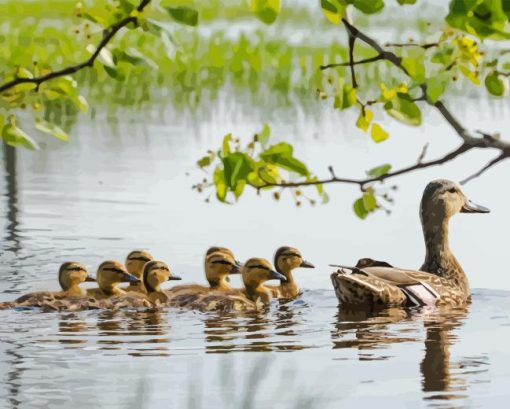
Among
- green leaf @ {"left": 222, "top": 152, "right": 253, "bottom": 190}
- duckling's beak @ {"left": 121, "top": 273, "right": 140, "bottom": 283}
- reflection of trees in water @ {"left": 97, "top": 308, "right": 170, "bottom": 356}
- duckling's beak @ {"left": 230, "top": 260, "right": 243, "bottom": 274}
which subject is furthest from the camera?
duckling's beak @ {"left": 230, "top": 260, "right": 243, "bottom": 274}

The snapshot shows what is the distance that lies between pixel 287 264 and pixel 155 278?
0.96 m

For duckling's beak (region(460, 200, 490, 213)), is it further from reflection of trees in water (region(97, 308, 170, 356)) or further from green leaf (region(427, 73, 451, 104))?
green leaf (region(427, 73, 451, 104))

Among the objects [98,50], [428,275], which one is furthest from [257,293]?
[98,50]

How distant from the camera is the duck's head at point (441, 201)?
10.6m

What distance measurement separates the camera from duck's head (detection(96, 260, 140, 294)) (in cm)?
984

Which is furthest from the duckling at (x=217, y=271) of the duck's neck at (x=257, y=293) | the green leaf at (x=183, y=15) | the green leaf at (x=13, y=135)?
the green leaf at (x=183, y=15)

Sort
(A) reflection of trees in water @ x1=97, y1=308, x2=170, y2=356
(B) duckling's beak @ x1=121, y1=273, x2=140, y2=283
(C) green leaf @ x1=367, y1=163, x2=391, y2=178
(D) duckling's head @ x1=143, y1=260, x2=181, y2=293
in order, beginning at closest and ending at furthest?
(C) green leaf @ x1=367, y1=163, x2=391, y2=178
(A) reflection of trees in water @ x1=97, y1=308, x2=170, y2=356
(D) duckling's head @ x1=143, y1=260, x2=181, y2=293
(B) duckling's beak @ x1=121, y1=273, x2=140, y2=283

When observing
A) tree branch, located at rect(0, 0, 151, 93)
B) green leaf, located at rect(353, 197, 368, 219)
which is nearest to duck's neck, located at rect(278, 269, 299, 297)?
green leaf, located at rect(353, 197, 368, 219)

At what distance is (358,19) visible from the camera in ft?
84.8

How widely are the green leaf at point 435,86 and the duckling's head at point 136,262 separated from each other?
546 cm

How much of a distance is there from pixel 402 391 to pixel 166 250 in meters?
4.30

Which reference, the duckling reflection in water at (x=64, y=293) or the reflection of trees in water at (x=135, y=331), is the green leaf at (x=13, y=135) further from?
the duckling reflection in water at (x=64, y=293)

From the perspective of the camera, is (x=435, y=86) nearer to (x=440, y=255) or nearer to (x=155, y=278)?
(x=155, y=278)

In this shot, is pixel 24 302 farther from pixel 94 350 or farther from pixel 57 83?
pixel 57 83
